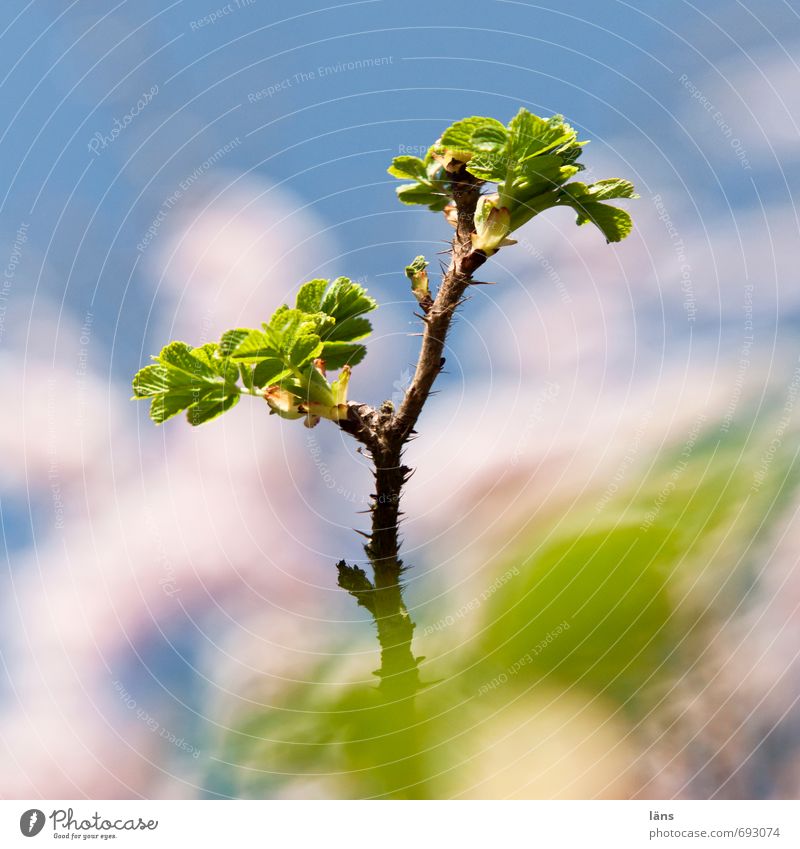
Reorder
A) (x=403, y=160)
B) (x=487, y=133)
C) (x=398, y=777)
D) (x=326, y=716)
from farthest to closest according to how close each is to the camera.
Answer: (x=326, y=716)
(x=398, y=777)
(x=403, y=160)
(x=487, y=133)

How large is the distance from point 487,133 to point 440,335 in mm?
505

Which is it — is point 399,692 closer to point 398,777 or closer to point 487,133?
point 398,777

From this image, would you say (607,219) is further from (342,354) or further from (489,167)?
(342,354)

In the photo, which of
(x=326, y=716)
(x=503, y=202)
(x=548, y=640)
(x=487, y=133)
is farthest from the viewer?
(x=548, y=640)

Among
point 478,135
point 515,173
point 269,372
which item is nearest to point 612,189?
point 515,173

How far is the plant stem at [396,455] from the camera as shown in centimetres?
196

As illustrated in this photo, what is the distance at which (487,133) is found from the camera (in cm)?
180

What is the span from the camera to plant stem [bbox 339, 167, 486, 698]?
196cm

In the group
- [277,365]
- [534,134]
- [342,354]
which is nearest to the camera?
[534,134]

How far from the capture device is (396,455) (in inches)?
79.0

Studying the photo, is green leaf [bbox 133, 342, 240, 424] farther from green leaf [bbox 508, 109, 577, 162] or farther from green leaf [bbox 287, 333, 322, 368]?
green leaf [bbox 508, 109, 577, 162]

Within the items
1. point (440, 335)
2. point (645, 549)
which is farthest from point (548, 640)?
point (440, 335)

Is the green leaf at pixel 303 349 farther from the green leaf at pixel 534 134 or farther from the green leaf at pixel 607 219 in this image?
the green leaf at pixel 607 219

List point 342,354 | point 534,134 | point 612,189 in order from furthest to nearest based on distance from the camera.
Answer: point 342,354, point 612,189, point 534,134
